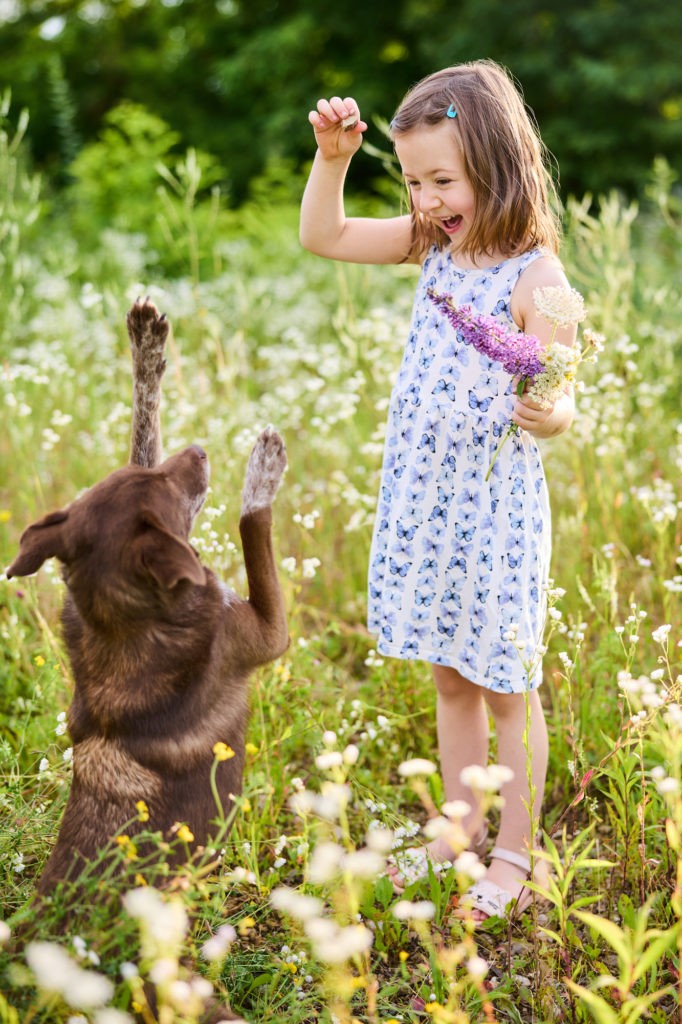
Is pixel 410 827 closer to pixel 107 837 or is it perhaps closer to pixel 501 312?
pixel 107 837

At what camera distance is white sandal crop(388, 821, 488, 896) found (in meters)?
2.85

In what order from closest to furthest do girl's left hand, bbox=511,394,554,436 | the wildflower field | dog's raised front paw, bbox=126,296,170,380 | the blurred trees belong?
the wildflower field
girl's left hand, bbox=511,394,554,436
dog's raised front paw, bbox=126,296,170,380
the blurred trees

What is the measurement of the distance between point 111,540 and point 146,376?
3.48 feet

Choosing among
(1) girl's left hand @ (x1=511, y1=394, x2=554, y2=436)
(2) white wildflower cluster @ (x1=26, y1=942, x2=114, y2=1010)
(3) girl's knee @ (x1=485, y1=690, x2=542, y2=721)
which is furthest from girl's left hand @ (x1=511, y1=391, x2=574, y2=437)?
(2) white wildflower cluster @ (x1=26, y1=942, x2=114, y2=1010)

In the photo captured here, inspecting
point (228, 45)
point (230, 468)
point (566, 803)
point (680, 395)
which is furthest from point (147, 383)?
point (228, 45)

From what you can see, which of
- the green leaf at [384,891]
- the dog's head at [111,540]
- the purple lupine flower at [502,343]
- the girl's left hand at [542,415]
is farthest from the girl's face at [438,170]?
the green leaf at [384,891]

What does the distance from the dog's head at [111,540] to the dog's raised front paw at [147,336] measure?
0.84 metres

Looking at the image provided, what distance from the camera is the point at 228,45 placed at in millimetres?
17703

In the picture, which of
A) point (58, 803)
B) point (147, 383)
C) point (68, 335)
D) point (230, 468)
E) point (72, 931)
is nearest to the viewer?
point (72, 931)

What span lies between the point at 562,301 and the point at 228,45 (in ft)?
60.1

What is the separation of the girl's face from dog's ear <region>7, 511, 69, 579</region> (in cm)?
149

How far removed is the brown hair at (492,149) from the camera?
8.66 ft

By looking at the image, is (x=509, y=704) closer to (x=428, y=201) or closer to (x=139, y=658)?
(x=139, y=658)

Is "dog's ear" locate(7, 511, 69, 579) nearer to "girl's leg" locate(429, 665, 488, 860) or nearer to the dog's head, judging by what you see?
the dog's head
